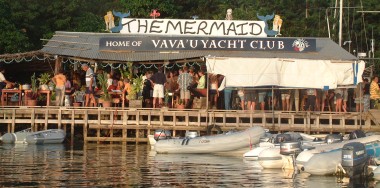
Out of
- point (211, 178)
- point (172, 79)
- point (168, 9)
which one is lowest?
point (211, 178)

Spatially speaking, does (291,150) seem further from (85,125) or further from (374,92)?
(374,92)

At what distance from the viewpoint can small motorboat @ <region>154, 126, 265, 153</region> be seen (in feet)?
114

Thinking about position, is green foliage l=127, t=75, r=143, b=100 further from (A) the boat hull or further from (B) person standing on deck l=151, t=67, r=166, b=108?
(A) the boat hull

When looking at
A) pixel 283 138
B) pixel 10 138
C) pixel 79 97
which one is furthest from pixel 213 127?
pixel 10 138

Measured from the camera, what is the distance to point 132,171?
1174 inches

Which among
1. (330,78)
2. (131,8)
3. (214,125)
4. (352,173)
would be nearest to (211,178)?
(352,173)

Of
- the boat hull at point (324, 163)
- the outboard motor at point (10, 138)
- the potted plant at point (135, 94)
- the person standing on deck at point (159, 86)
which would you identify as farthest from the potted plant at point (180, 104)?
the boat hull at point (324, 163)

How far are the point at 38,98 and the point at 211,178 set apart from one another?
14.8 m

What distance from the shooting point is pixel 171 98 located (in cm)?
4084

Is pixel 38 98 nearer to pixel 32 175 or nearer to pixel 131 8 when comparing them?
pixel 32 175

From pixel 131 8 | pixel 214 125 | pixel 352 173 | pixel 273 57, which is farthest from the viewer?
pixel 131 8

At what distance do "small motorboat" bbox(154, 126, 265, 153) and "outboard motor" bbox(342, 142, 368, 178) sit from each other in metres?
7.50

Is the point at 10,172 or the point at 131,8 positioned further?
the point at 131,8

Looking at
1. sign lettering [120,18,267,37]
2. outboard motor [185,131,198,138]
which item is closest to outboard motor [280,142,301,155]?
outboard motor [185,131,198,138]
